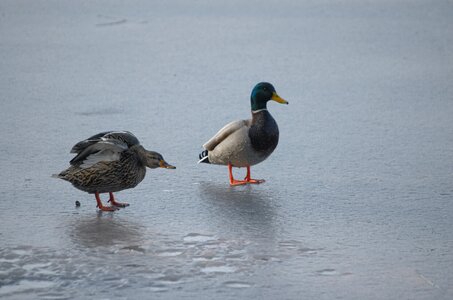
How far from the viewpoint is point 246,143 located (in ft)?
21.1

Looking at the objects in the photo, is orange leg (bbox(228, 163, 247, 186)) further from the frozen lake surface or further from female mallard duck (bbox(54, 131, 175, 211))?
female mallard duck (bbox(54, 131, 175, 211))

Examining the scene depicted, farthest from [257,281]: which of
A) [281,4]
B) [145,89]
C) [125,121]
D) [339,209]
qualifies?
[281,4]

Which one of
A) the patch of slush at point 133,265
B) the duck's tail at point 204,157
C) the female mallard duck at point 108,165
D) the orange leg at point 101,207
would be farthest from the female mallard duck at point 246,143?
the patch of slush at point 133,265

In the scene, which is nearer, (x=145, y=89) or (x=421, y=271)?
(x=421, y=271)

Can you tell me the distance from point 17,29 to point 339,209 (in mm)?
8738

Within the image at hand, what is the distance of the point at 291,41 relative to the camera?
12133 millimetres

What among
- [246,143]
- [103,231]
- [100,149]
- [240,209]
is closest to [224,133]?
[246,143]

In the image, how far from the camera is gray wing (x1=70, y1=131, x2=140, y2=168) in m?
5.68

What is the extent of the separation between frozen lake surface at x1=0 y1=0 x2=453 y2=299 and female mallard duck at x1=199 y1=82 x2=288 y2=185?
0.18 meters

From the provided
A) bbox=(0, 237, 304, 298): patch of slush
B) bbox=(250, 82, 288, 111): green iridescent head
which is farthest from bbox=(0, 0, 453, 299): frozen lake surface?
bbox=(250, 82, 288, 111): green iridescent head

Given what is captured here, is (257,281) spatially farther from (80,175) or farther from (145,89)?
(145,89)

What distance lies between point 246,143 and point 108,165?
1.19 metres

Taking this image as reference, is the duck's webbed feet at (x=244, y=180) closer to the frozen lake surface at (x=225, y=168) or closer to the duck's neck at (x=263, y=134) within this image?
the frozen lake surface at (x=225, y=168)

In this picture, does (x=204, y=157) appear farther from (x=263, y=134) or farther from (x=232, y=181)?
(x=263, y=134)
